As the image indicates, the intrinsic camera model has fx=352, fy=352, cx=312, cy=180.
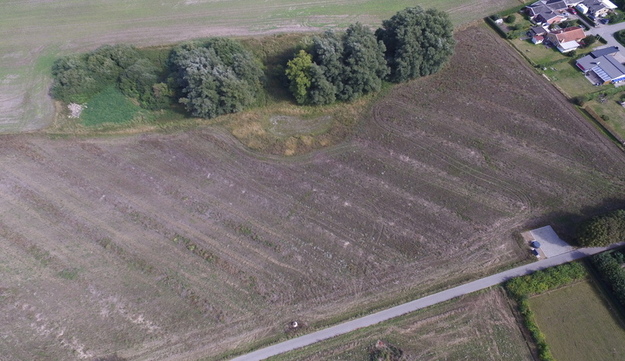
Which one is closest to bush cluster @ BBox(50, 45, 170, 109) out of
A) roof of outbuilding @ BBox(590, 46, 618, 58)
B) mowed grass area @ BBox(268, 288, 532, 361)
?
mowed grass area @ BBox(268, 288, 532, 361)

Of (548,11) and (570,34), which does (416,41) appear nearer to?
(570,34)

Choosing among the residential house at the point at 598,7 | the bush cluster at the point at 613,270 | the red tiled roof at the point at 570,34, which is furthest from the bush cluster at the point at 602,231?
the residential house at the point at 598,7

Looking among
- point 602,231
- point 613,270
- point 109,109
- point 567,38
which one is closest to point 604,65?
point 567,38

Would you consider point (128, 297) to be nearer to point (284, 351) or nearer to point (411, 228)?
point (284, 351)

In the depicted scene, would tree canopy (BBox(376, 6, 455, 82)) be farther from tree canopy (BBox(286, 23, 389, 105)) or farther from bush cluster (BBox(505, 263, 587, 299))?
bush cluster (BBox(505, 263, 587, 299))

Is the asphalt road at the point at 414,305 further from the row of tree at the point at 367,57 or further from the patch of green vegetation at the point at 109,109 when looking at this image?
the patch of green vegetation at the point at 109,109
